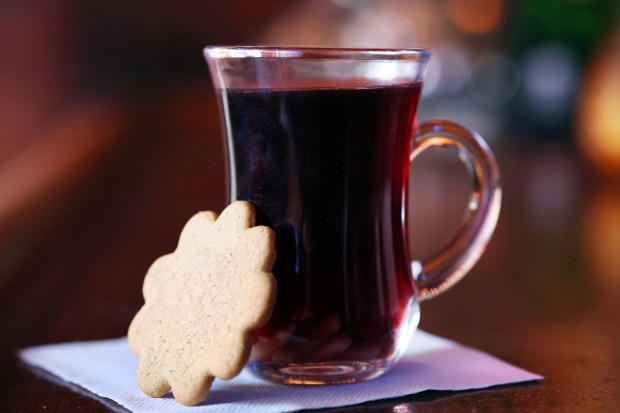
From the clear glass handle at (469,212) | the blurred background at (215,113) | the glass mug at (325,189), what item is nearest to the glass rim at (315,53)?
the glass mug at (325,189)

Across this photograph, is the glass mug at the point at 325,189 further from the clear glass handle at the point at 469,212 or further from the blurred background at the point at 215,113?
the blurred background at the point at 215,113

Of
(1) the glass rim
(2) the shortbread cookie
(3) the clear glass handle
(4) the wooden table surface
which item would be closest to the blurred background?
(4) the wooden table surface

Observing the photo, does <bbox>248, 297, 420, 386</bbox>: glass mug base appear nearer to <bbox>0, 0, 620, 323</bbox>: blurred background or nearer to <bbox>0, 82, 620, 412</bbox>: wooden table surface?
<bbox>0, 82, 620, 412</bbox>: wooden table surface

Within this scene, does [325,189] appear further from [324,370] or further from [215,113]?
[215,113]

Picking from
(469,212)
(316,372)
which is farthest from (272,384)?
(469,212)

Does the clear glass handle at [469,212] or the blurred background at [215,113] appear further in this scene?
the blurred background at [215,113]
